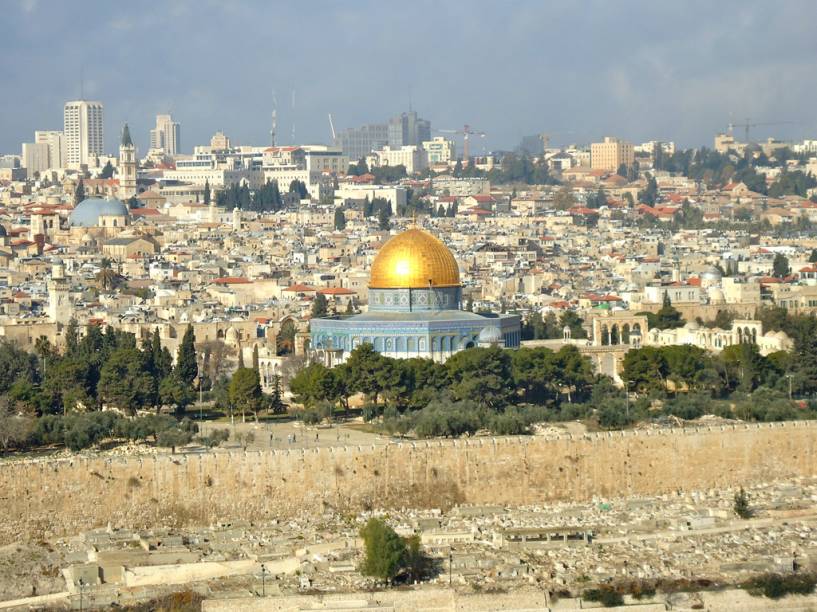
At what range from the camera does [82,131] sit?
6368 inches

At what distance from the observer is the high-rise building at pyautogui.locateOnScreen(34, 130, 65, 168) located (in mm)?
160000

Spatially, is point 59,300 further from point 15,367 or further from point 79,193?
point 79,193

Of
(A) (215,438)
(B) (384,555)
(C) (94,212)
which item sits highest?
(C) (94,212)

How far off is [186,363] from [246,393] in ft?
12.2

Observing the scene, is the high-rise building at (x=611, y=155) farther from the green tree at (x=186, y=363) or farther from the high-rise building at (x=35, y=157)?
the green tree at (x=186, y=363)

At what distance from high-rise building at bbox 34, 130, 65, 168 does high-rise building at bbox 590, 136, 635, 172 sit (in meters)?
36.6

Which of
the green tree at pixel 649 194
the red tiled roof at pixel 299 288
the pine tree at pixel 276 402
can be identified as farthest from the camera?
the green tree at pixel 649 194

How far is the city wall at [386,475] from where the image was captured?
35.2 metres

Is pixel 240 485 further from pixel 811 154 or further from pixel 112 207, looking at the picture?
pixel 811 154

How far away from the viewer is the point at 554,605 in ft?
99.7

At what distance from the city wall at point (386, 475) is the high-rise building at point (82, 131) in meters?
126

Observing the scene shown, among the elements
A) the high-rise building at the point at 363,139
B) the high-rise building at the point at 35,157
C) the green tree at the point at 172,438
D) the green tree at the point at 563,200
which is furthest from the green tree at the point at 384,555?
the high-rise building at the point at 363,139

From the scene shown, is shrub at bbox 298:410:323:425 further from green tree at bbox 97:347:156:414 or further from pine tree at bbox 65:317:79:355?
pine tree at bbox 65:317:79:355

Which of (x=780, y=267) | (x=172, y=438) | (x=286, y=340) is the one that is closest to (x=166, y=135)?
(x=780, y=267)
